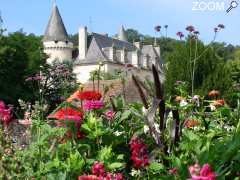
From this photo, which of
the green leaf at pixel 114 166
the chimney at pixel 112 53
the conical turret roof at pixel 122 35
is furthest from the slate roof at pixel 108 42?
the green leaf at pixel 114 166

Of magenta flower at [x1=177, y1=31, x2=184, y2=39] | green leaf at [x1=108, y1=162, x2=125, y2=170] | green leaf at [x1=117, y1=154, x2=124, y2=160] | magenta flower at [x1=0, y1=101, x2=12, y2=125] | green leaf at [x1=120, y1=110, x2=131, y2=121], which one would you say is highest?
magenta flower at [x1=177, y1=31, x2=184, y2=39]

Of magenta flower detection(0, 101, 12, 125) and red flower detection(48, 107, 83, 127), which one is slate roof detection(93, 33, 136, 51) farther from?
magenta flower detection(0, 101, 12, 125)

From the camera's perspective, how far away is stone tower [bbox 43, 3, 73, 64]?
8825 centimetres

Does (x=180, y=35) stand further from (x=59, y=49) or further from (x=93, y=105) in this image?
(x=59, y=49)

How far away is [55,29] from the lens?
3506 inches

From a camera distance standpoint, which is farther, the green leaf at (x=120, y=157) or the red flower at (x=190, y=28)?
the red flower at (x=190, y=28)

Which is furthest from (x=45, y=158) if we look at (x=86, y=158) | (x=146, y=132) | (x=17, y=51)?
(x=17, y=51)

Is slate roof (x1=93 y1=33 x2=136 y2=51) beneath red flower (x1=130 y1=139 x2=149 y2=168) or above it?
above

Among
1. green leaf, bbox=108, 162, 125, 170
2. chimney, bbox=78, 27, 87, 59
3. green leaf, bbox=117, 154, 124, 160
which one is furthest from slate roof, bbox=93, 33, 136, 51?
green leaf, bbox=108, 162, 125, 170

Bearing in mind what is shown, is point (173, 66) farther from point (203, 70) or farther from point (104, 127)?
point (104, 127)

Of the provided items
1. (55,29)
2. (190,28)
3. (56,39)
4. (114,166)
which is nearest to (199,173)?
(114,166)

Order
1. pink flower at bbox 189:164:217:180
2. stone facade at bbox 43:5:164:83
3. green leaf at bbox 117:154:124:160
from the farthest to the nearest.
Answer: stone facade at bbox 43:5:164:83 < green leaf at bbox 117:154:124:160 < pink flower at bbox 189:164:217:180

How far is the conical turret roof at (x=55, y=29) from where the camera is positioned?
290ft

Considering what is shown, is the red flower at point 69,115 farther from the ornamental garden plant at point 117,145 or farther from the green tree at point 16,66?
the green tree at point 16,66
